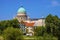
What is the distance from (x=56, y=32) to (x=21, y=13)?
74.7 m

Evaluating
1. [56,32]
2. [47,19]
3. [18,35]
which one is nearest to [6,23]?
[47,19]

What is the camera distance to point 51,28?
192 ft

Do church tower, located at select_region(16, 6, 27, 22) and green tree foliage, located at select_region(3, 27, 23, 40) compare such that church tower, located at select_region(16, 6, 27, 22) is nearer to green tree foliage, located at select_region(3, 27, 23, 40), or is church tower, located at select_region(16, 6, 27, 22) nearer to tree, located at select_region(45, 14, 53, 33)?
tree, located at select_region(45, 14, 53, 33)

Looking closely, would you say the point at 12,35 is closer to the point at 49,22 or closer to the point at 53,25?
the point at 53,25

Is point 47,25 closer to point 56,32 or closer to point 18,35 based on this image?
point 56,32

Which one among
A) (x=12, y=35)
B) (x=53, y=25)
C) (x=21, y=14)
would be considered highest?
(x=21, y=14)

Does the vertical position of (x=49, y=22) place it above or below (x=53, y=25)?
above

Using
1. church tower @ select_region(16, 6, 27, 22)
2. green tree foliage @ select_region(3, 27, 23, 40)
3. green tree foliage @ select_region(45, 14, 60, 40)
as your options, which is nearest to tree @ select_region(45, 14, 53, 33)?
green tree foliage @ select_region(45, 14, 60, 40)

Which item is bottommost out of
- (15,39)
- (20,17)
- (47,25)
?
(15,39)

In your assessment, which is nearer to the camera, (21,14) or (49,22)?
(49,22)

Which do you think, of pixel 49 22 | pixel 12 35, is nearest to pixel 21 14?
pixel 49 22

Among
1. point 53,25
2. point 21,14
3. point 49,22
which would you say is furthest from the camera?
point 21,14

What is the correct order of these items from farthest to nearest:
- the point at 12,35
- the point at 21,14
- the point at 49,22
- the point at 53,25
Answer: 1. the point at 21,14
2. the point at 49,22
3. the point at 53,25
4. the point at 12,35

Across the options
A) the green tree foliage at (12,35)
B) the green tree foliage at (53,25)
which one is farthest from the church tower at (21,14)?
the green tree foliage at (12,35)
